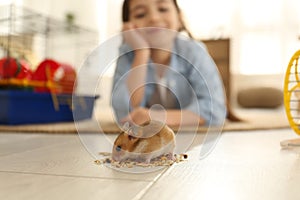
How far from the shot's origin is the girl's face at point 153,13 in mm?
1079

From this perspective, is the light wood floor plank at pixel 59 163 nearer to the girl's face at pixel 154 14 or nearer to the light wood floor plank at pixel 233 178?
the light wood floor plank at pixel 233 178

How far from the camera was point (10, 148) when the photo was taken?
740 millimetres

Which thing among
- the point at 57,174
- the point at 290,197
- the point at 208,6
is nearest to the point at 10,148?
the point at 57,174

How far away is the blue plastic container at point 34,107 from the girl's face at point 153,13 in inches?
14.1

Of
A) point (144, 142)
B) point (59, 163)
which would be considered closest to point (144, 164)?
point (144, 142)

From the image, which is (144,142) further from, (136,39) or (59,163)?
(136,39)

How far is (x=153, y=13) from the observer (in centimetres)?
111

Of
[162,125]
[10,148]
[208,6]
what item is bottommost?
[10,148]

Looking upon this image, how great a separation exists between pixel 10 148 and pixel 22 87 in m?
Result: 0.69

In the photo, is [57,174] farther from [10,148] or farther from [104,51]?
[10,148]

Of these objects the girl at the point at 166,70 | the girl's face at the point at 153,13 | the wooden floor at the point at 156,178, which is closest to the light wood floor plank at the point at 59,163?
the wooden floor at the point at 156,178

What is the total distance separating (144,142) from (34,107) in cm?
104

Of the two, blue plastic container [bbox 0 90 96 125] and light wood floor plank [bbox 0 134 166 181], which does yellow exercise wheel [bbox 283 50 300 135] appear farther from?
blue plastic container [bbox 0 90 96 125]

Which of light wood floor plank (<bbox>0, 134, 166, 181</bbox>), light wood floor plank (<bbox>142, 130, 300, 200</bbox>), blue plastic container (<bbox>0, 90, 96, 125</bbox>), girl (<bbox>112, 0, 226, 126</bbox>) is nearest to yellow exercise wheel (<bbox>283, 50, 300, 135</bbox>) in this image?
light wood floor plank (<bbox>142, 130, 300, 200</bbox>)
